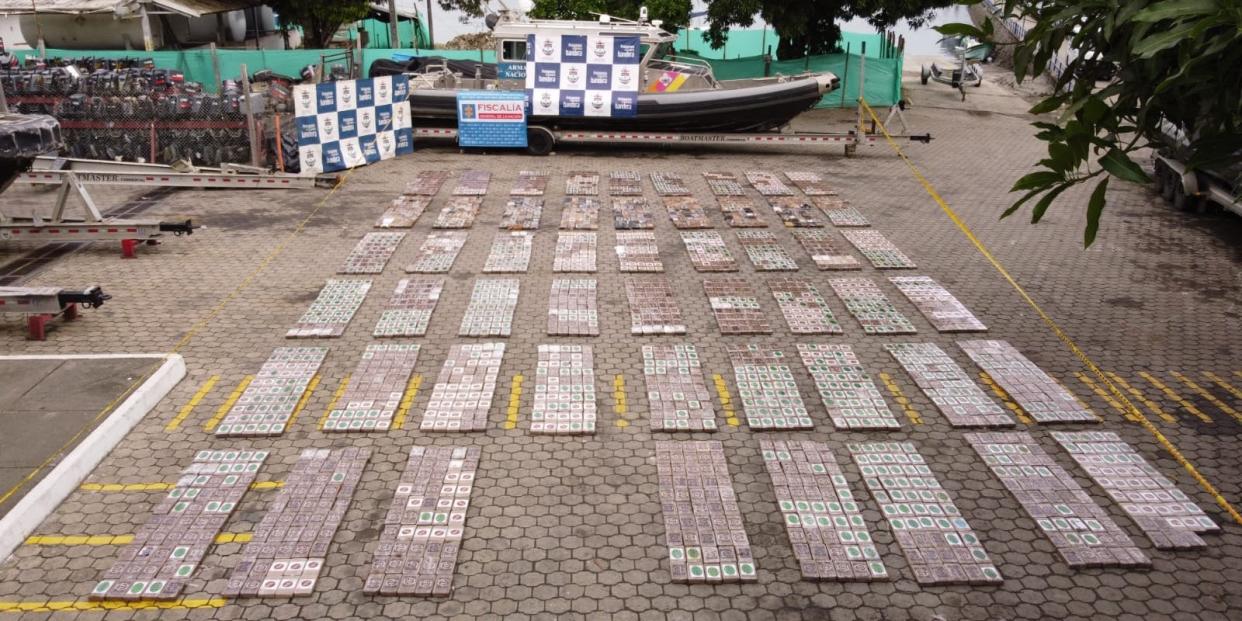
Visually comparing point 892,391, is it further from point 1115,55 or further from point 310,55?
point 310,55

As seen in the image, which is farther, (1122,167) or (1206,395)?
(1206,395)

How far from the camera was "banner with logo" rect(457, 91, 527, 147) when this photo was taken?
17.9m

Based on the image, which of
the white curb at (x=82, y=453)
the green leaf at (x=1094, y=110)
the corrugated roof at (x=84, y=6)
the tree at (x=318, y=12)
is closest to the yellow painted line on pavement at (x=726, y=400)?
the green leaf at (x=1094, y=110)

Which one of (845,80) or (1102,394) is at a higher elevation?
(845,80)

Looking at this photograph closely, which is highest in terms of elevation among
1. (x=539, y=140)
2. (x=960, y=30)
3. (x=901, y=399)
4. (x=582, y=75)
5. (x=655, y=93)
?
(x=960, y=30)

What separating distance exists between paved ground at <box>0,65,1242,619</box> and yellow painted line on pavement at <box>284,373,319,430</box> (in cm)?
10

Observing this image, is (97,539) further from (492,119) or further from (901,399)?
(492,119)

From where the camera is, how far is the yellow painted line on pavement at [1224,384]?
312 inches

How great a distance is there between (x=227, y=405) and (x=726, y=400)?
4.43 metres

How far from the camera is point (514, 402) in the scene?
25.1ft

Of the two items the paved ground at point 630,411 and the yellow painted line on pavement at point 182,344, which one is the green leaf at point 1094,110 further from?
the yellow painted line on pavement at point 182,344

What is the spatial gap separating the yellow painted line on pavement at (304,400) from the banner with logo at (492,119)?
10.8 m

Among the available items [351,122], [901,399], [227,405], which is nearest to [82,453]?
[227,405]

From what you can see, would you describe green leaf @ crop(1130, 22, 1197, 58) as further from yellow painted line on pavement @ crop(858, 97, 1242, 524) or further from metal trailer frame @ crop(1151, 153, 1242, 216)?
metal trailer frame @ crop(1151, 153, 1242, 216)
